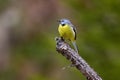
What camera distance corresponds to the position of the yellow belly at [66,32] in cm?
662

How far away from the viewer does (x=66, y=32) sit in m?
6.64

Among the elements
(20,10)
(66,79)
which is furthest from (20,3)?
(66,79)

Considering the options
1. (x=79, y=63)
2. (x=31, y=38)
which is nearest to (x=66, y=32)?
(x=79, y=63)

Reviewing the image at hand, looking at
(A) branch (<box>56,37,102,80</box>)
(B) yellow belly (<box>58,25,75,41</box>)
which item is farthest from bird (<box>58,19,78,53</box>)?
(A) branch (<box>56,37,102,80</box>)

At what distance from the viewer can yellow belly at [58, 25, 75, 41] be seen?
662 cm

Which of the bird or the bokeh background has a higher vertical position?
the bokeh background

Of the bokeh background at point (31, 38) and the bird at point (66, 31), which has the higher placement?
the bokeh background at point (31, 38)

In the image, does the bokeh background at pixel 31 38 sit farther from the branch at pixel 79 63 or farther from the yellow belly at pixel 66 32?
the branch at pixel 79 63

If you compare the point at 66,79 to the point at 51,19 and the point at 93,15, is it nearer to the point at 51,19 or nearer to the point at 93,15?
the point at 51,19

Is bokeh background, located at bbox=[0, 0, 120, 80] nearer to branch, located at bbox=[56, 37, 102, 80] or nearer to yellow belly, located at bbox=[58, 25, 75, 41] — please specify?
yellow belly, located at bbox=[58, 25, 75, 41]

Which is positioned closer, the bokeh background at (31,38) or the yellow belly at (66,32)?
the yellow belly at (66,32)

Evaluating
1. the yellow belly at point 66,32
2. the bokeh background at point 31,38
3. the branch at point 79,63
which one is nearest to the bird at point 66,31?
the yellow belly at point 66,32

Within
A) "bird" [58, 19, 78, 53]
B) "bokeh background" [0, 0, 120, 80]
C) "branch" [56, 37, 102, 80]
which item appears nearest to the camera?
"branch" [56, 37, 102, 80]

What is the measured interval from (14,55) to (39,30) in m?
0.98
